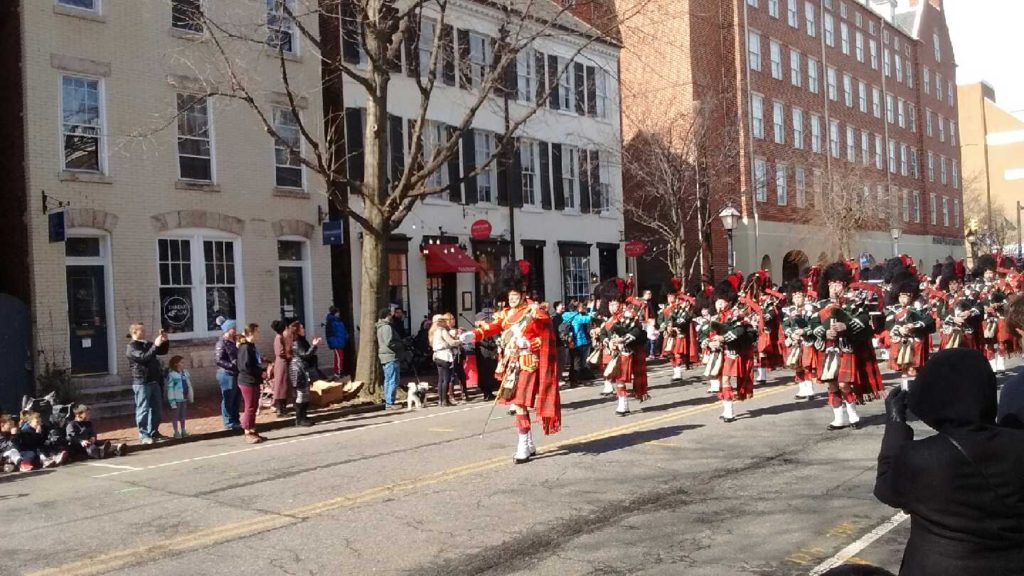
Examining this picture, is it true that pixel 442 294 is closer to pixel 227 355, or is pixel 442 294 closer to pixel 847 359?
pixel 227 355

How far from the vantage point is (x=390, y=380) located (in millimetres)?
16797

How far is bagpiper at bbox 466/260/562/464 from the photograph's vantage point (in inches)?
393

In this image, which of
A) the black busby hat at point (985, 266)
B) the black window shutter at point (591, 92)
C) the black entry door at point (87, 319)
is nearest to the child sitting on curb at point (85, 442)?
the black entry door at point (87, 319)

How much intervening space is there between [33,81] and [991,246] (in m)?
55.2

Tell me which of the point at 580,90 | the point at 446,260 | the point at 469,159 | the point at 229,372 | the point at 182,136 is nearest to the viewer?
the point at 229,372

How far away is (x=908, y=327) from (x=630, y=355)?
3.98m

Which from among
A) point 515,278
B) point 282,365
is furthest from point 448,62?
point 515,278

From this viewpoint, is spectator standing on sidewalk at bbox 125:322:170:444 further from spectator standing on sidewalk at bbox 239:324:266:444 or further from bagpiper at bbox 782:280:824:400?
bagpiper at bbox 782:280:824:400

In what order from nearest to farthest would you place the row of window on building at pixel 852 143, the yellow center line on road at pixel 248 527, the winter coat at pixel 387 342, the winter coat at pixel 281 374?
the yellow center line on road at pixel 248 527 → the winter coat at pixel 281 374 → the winter coat at pixel 387 342 → the row of window on building at pixel 852 143

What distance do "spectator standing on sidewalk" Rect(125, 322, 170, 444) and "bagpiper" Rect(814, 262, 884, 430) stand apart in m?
9.14

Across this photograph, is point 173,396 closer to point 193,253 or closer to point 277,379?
point 277,379

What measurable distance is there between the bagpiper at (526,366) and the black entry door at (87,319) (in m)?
10.5

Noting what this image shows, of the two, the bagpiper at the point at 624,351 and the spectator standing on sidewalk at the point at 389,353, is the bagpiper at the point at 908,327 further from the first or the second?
the spectator standing on sidewalk at the point at 389,353

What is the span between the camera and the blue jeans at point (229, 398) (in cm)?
1420
